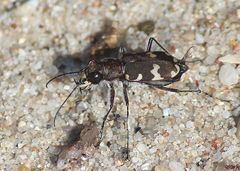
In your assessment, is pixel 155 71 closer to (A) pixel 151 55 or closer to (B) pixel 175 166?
(A) pixel 151 55

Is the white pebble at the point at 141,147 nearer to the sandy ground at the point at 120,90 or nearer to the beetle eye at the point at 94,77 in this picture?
the sandy ground at the point at 120,90

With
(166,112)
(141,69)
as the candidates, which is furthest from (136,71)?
(166,112)

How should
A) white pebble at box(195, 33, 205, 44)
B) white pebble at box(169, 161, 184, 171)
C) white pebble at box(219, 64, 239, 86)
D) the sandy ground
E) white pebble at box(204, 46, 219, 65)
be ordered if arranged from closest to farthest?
white pebble at box(169, 161, 184, 171) < the sandy ground < white pebble at box(219, 64, 239, 86) < white pebble at box(204, 46, 219, 65) < white pebble at box(195, 33, 205, 44)

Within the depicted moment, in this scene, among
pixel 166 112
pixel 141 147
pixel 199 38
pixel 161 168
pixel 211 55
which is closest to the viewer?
pixel 161 168

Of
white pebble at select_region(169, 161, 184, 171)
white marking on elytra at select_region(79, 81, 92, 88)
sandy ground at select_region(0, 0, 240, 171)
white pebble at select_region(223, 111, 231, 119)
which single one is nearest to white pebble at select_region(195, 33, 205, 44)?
sandy ground at select_region(0, 0, 240, 171)

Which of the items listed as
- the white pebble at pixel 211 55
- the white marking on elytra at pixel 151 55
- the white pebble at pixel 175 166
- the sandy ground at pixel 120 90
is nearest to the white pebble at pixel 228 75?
the sandy ground at pixel 120 90

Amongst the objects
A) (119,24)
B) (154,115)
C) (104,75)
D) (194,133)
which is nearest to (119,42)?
(119,24)

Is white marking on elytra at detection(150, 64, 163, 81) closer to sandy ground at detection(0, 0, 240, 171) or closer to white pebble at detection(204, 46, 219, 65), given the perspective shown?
sandy ground at detection(0, 0, 240, 171)
